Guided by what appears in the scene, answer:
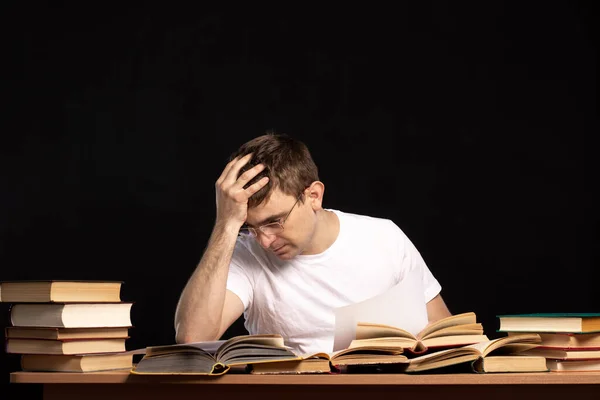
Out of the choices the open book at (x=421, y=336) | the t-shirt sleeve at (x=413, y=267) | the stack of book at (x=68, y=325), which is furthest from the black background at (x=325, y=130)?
the open book at (x=421, y=336)

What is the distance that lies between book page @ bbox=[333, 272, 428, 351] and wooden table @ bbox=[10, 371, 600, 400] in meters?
0.28

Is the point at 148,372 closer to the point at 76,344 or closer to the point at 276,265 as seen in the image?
the point at 76,344

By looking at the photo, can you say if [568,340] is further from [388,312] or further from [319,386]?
[319,386]

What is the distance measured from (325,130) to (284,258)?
1530mm

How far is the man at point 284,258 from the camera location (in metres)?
2.27

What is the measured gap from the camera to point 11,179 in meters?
3.71

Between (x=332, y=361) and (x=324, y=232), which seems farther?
(x=324, y=232)

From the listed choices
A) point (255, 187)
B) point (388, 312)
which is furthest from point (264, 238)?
point (388, 312)

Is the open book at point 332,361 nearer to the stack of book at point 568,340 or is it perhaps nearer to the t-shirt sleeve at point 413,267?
the stack of book at point 568,340

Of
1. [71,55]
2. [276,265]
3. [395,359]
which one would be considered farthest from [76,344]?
[71,55]

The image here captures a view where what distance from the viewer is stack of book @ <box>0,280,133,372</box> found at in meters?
1.76

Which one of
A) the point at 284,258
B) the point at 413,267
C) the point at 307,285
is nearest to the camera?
the point at 284,258

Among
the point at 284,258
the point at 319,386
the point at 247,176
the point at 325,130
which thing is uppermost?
the point at 325,130

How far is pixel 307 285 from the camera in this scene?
101 inches
